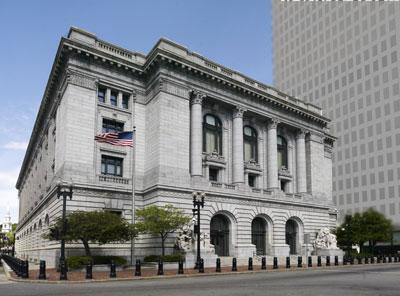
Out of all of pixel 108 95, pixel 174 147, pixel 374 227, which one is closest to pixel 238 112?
pixel 174 147

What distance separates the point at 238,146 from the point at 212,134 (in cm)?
310

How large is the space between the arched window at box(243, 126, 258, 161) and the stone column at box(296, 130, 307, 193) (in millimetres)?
→ 7250

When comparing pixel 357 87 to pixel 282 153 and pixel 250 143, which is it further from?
pixel 250 143

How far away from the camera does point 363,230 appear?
59062 mm

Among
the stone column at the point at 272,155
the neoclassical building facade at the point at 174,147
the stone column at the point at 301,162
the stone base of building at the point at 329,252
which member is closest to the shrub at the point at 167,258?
the neoclassical building facade at the point at 174,147

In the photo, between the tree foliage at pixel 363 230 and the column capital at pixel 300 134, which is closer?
the column capital at pixel 300 134

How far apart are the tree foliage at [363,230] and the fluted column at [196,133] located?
1012 inches

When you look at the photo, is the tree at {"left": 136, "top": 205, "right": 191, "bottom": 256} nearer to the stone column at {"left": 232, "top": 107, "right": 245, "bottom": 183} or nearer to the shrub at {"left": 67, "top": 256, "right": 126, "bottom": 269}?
the shrub at {"left": 67, "top": 256, "right": 126, "bottom": 269}

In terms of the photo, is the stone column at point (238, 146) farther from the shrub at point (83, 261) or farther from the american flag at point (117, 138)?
the shrub at point (83, 261)

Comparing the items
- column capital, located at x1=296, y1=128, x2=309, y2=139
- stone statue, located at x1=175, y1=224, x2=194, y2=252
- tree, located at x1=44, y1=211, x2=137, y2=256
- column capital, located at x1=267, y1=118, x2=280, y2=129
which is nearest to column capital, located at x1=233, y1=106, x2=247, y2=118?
column capital, located at x1=267, y1=118, x2=280, y2=129

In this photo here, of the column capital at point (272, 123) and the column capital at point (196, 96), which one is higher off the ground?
the column capital at point (196, 96)

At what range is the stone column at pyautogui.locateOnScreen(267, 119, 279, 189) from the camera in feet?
172

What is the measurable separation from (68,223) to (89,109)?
494 inches

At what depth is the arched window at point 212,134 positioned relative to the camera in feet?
158
